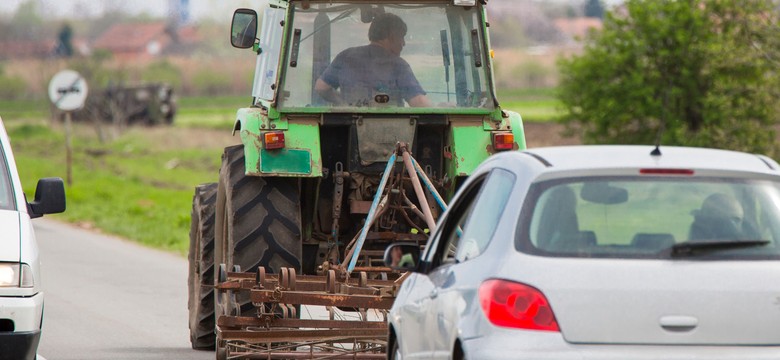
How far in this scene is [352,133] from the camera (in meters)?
10.8

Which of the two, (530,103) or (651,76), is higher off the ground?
(530,103)

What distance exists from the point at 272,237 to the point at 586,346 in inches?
180

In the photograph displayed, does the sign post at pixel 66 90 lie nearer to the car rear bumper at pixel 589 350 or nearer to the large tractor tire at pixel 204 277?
the large tractor tire at pixel 204 277

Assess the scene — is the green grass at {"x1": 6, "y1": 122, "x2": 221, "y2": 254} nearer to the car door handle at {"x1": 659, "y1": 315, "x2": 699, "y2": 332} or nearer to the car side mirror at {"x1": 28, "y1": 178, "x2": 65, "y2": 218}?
the car side mirror at {"x1": 28, "y1": 178, "x2": 65, "y2": 218}

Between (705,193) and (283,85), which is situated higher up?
(283,85)

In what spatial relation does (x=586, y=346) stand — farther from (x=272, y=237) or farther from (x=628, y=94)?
(x=628, y=94)

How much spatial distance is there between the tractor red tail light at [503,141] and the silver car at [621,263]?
3.86 m

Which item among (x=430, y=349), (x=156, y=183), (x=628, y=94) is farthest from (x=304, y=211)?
(x=156, y=183)

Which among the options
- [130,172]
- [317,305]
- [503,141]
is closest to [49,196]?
[317,305]

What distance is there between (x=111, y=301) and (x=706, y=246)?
973cm

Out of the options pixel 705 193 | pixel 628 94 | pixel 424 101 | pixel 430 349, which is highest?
pixel 628 94

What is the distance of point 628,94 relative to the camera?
3584 centimetres

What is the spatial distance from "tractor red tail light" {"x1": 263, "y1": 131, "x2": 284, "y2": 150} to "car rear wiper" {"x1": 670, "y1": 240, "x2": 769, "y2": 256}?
4627 millimetres

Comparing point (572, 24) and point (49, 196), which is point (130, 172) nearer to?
point (49, 196)
